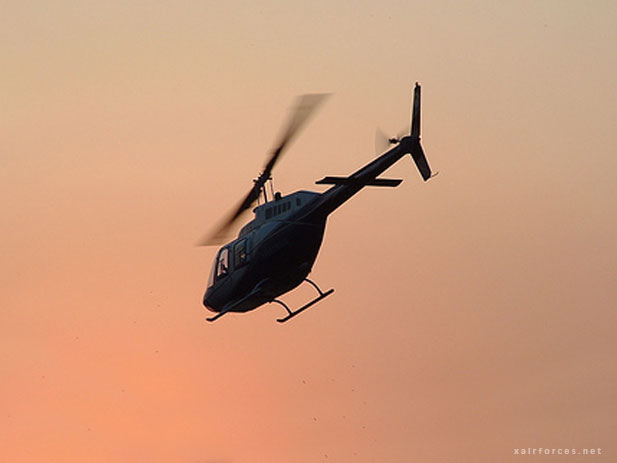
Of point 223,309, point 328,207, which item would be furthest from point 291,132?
point 223,309

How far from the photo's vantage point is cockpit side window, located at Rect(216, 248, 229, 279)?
7344 centimetres

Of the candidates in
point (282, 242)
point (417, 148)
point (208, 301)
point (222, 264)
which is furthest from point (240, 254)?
point (417, 148)

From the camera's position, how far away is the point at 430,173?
6856cm

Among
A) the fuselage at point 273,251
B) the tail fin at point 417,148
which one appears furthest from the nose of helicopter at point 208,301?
the tail fin at point 417,148

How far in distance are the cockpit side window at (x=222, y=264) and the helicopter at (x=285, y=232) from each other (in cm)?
4

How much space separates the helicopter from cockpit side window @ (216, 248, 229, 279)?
0.14 ft

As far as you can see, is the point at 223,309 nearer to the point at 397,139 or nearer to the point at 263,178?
the point at 263,178

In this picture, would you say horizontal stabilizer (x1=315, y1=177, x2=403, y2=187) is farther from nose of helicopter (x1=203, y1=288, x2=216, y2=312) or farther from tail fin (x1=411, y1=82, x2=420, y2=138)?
nose of helicopter (x1=203, y1=288, x2=216, y2=312)

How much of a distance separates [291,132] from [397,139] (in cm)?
428

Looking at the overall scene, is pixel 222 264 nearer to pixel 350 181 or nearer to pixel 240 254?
pixel 240 254

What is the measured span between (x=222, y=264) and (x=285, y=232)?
5679mm

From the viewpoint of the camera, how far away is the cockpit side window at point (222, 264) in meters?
73.4

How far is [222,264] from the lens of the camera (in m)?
73.9

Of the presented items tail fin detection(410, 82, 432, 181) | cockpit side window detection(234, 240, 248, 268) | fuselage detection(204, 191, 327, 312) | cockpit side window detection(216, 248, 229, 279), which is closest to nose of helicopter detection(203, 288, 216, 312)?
cockpit side window detection(216, 248, 229, 279)
